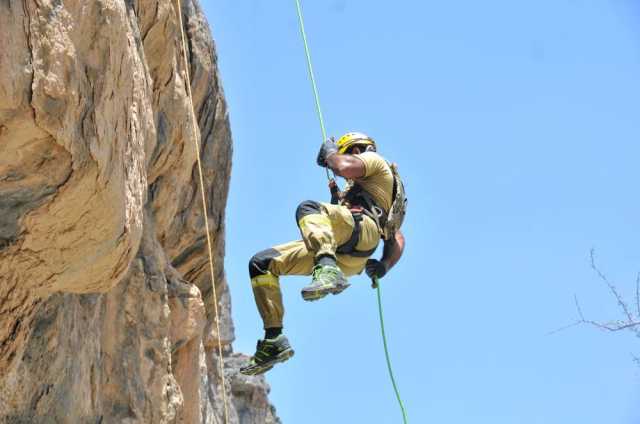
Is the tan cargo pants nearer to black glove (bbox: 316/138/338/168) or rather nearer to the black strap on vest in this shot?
the black strap on vest

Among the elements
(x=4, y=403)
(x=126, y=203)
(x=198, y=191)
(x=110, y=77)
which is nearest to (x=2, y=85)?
(x=110, y=77)

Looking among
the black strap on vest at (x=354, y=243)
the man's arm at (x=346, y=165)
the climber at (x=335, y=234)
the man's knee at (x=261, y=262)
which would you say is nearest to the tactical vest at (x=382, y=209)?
the climber at (x=335, y=234)

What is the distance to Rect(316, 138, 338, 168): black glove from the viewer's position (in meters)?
7.54

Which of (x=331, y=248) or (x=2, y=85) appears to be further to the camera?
(x=331, y=248)

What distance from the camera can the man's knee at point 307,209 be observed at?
23.7 ft

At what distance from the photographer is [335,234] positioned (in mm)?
7234

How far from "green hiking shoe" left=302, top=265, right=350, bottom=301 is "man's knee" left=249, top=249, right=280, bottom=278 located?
57 cm

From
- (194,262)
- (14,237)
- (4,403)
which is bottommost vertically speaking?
(4,403)

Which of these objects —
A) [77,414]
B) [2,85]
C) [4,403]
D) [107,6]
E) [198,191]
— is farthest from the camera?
[198,191]

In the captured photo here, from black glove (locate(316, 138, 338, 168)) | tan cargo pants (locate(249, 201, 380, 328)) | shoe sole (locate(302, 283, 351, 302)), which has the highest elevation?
black glove (locate(316, 138, 338, 168))

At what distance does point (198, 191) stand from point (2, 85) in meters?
5.17

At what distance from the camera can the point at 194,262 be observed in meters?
9.78

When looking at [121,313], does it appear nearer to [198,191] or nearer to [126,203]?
[198,191]

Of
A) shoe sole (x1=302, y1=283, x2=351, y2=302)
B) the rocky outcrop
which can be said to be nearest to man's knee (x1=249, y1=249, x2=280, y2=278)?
shoe sole (x1=302, y1=283, x2=351, y2=302)
